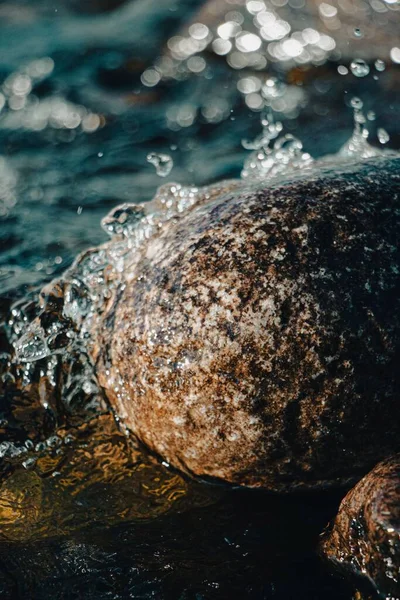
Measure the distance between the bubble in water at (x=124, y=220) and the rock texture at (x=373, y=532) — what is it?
1999 millimetres

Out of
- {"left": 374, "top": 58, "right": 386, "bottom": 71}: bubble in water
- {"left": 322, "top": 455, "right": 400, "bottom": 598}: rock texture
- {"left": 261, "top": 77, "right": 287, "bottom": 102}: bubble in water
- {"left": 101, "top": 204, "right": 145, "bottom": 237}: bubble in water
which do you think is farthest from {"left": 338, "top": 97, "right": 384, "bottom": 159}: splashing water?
{"left": 322, "top": 455, "right": 400, "bottom": 598}: rock texture

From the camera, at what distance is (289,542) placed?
9.76 ft

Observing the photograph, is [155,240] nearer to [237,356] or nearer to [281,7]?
[237,356]

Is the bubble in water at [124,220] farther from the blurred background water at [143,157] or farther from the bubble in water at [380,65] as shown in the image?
the bubble in water at [380,65]

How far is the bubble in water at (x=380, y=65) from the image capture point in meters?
7.27

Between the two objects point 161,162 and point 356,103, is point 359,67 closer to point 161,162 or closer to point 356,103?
point 356,103

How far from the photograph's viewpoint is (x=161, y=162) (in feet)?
20.4

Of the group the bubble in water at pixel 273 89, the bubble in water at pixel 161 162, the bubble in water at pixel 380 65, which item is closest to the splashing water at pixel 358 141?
the bubble in water at pixel 380 65

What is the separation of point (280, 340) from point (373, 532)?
794 mm

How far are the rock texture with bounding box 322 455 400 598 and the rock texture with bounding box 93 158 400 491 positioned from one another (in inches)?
10.7

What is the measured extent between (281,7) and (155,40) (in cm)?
145

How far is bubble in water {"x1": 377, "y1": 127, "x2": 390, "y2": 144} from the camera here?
6377 mm

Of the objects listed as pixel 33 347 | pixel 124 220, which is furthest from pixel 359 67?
pixel 33 347

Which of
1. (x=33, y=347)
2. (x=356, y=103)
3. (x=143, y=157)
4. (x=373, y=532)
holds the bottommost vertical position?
(x=143, y=157)
